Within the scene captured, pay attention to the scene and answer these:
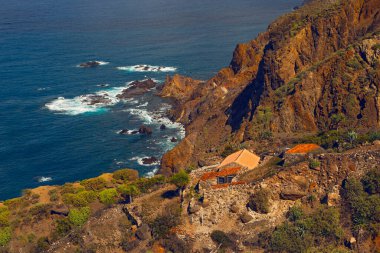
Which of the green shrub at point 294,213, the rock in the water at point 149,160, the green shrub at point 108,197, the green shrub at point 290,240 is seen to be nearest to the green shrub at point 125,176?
the green shrub at point 108,197

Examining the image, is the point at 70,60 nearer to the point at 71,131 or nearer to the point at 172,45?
the point at 172,45

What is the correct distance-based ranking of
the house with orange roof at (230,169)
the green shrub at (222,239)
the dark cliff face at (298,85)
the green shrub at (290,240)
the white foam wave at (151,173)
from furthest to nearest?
the white foam wave at (151,173) → the dark cliff face at (298,85) → the house with orange roof at (230,169) → the green shrub at (222,239) → the green shrub at (290,240)

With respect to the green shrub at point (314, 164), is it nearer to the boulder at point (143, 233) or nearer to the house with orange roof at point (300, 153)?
the house with orange roof at point (300, 153)

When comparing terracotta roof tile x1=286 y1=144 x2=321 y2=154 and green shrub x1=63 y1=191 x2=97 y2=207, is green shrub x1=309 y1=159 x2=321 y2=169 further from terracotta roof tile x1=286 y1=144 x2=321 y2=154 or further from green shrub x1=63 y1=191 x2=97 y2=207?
green shrub x1=63 y1=191 x2=97 y2=207

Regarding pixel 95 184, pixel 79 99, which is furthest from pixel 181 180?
pixel 79 99

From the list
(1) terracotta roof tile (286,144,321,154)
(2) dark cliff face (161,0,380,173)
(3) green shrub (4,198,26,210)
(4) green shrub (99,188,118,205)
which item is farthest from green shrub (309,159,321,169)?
(3) green shrub (4,198,26,210)

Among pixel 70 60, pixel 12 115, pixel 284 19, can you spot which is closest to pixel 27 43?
pixel 70 60
